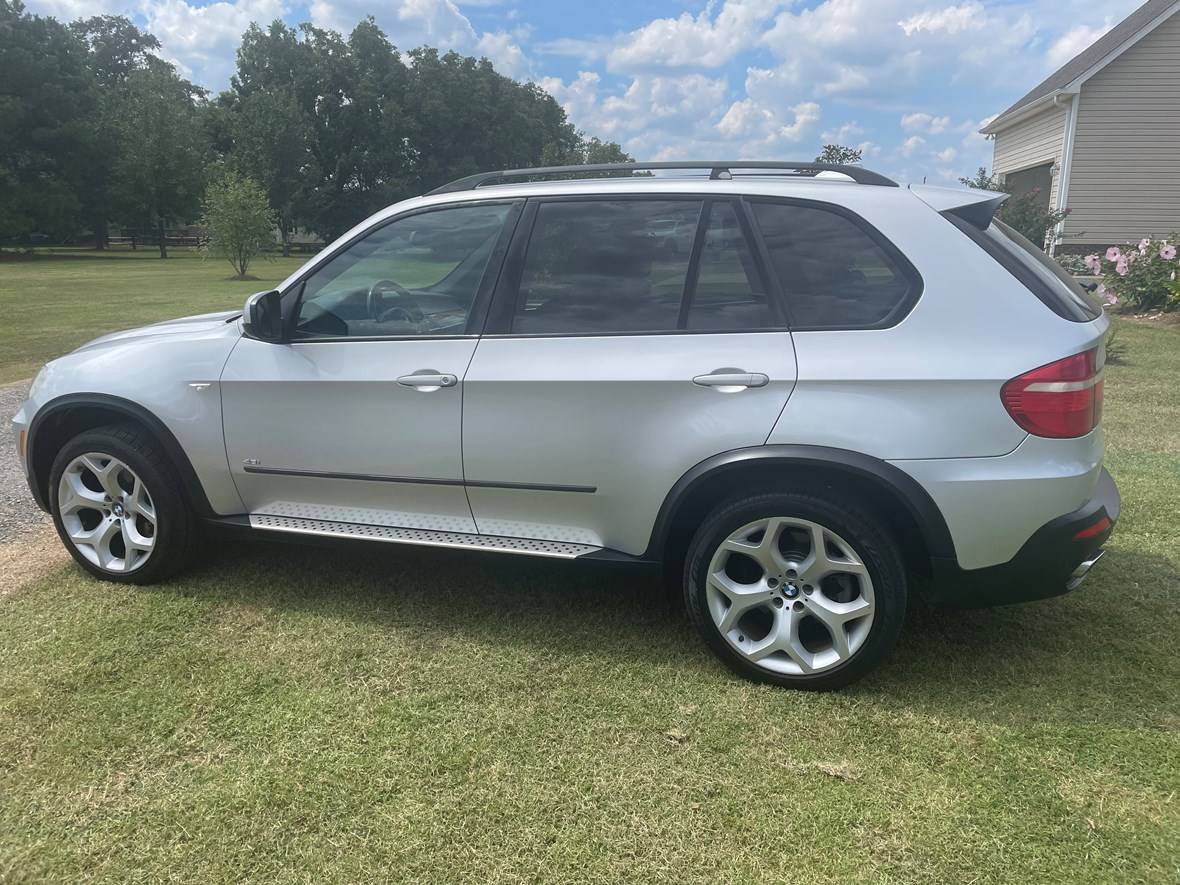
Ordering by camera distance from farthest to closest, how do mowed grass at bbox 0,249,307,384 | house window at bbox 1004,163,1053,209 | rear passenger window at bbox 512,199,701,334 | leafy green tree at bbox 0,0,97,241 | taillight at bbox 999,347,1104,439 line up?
leafy green tree at bbox 0,0,97,241
house window at bbox 1004,163,1053,209
mowed grass at bbox 0,249,307,384
rear passenger window at bbox 512,199,701,334
taillight at bbox 999,347,1104,439

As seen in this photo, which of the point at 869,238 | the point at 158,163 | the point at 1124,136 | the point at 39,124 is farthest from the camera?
the point at 158,163

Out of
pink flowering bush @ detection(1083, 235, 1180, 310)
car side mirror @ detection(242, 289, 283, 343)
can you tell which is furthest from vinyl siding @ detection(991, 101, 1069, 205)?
car side mirror @ detection(242, 289, 283, 343)

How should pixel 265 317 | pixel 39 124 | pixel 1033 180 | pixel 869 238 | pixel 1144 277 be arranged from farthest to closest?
1. pixel 39 124
2. pixel 1033 180
3. pixel 1144 277
4. pixel 265 317
5. pixel 869 238

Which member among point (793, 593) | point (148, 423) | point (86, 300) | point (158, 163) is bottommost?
point (793, 593)

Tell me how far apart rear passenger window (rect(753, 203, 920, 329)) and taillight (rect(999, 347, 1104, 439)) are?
0.44 m

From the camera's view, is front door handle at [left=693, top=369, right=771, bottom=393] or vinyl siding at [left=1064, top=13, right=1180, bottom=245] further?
vinyl siding at [left=1064, top=13, right=1180, bottom=245]

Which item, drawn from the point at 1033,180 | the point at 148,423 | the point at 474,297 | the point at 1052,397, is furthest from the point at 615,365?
the point at 1033,180

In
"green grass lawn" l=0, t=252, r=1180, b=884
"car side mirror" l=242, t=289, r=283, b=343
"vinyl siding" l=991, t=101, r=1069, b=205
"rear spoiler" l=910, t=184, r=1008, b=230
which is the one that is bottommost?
"green grass lawn" l=0, t=252, r=1180, b=884

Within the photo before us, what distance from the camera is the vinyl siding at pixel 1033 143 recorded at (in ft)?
62.1

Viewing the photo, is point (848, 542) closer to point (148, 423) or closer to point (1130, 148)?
point (148, 423)

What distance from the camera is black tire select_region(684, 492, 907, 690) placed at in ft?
9.07

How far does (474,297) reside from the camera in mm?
3236

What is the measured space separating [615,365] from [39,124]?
53303 millimetres

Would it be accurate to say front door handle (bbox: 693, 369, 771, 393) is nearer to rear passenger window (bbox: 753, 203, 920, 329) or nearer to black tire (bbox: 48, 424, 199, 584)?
rear passenger window (bbox: 753, 203, 920, 329)
